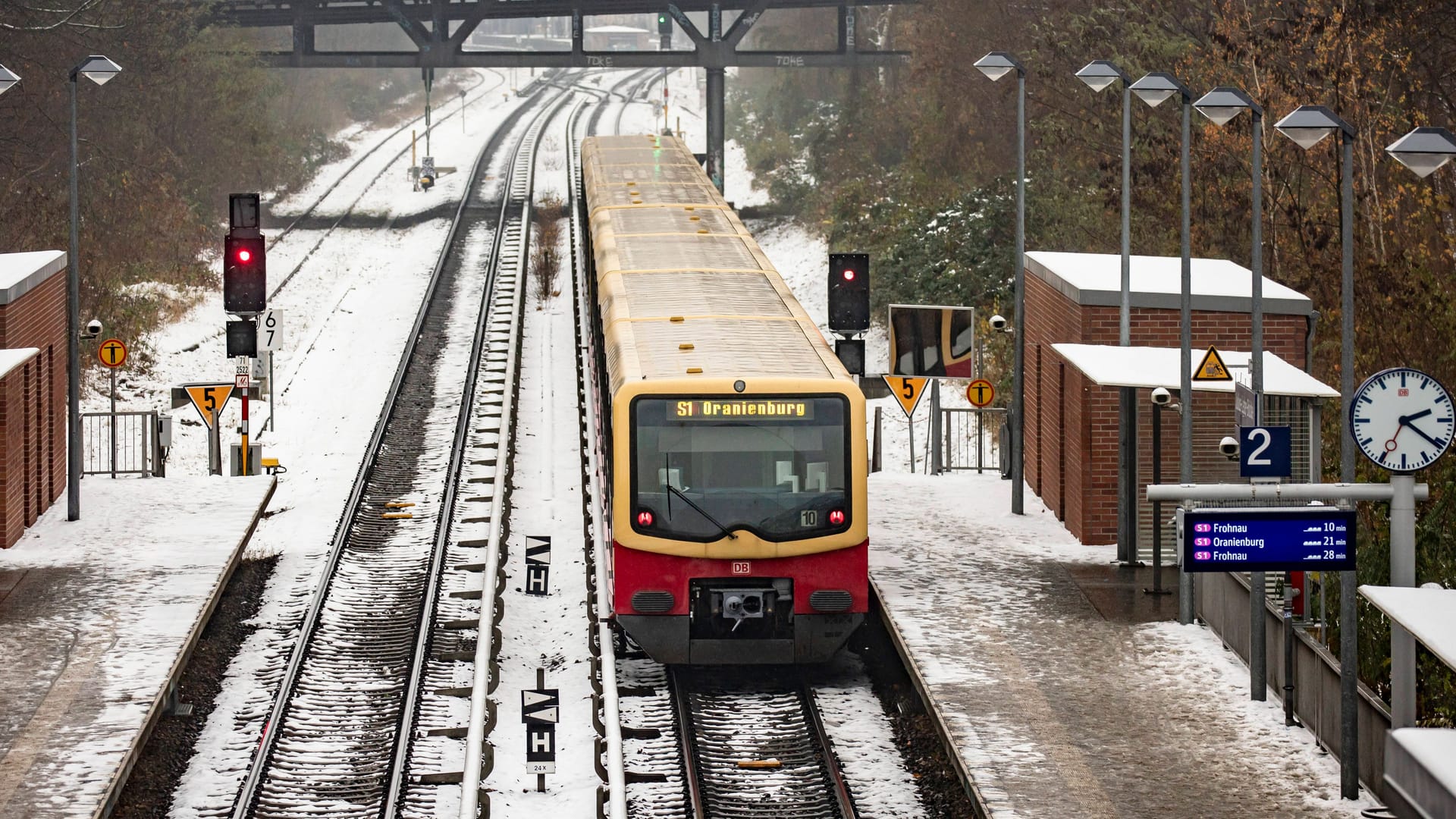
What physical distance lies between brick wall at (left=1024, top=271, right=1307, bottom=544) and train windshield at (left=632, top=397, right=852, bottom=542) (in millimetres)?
5468

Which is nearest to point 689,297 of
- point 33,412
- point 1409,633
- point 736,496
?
point 736,496

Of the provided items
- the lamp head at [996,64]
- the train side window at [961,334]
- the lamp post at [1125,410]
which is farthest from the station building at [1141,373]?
the lamp head at [996,64]

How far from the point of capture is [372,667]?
675 inches

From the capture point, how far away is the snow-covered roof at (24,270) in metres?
20.7

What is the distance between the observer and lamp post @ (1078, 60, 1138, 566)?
19.2 m

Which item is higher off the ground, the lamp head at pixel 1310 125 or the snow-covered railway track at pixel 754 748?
the lamp head at pixel 1310 125

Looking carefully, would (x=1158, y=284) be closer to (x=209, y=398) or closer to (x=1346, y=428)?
(x=1346, y=428)

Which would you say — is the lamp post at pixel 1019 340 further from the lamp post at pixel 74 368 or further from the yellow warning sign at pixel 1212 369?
the lamp post at pixel 74 368

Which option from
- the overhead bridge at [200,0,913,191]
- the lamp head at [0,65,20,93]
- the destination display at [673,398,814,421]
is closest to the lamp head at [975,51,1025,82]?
the destination display at [673,398,814,421]

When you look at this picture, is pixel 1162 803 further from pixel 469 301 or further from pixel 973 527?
pixel 469 301

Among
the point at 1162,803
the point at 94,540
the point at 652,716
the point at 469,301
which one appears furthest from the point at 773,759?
the point at 469,301

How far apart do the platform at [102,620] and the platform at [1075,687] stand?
610cm

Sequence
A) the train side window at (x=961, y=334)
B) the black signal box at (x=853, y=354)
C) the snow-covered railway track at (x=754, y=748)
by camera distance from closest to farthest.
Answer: the snow-covered railway track at (x=754, y=748), the black signal box at (x=853, y=354), the train side window at (x=961, y=334)

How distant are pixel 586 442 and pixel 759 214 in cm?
2768
